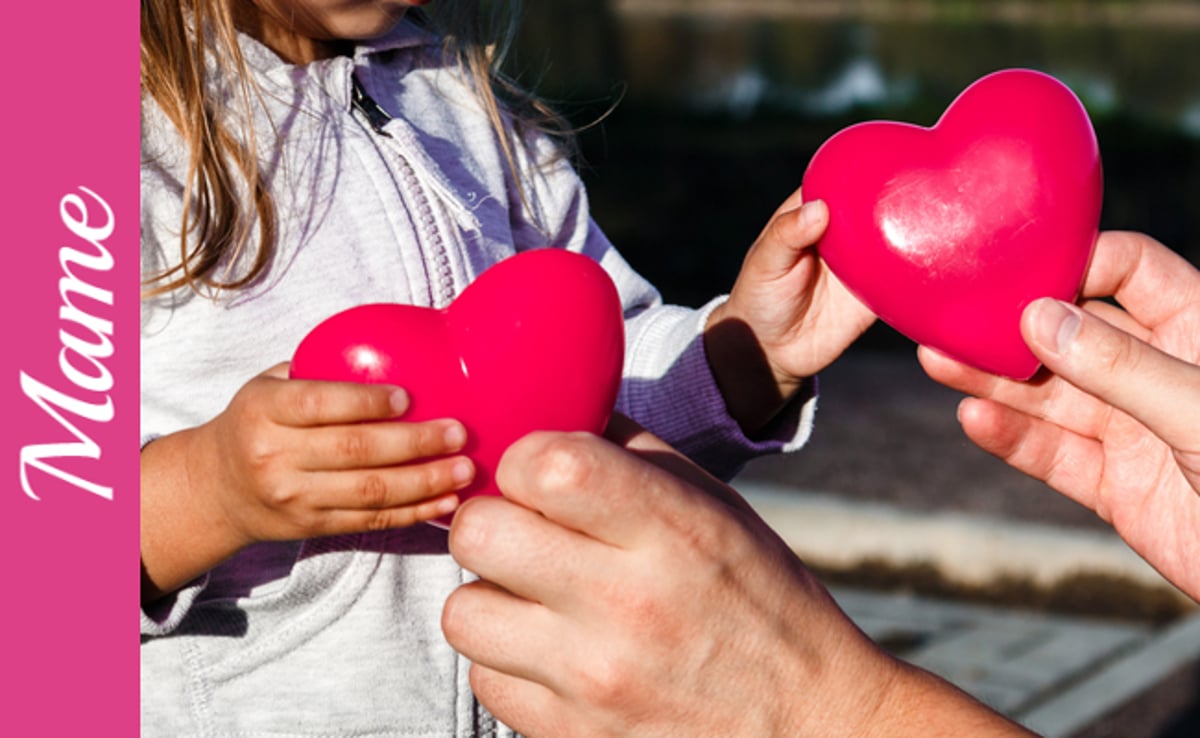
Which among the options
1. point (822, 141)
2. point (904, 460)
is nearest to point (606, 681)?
point (904, 460)

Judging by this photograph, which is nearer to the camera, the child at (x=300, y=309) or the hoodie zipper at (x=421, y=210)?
the child at (x=300, y=309)

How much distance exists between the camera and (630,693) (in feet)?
4.67

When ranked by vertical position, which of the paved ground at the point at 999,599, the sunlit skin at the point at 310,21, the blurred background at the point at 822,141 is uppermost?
the sunlit skin at the point at 310,21

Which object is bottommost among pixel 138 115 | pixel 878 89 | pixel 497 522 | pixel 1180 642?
pixel 878 89

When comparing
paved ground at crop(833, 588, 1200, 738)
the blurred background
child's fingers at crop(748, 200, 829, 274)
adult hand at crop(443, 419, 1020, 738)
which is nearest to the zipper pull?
the blurred background

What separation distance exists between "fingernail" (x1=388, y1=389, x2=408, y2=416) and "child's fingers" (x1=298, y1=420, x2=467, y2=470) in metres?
0.01

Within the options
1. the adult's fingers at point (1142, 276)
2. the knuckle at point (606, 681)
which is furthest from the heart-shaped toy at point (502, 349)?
the adult's fingers at point (1142, 276)

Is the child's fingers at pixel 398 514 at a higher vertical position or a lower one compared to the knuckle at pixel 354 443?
lower

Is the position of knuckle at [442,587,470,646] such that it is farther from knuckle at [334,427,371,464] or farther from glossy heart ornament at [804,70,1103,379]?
glossy heart ornament at [804,70,1103,379]

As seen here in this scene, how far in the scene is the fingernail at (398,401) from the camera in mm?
1480

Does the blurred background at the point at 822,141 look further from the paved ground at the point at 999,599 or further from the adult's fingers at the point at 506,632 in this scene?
the adult's fingers at the point at 506,632

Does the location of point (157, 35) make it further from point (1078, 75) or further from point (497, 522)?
point (1078, 75)

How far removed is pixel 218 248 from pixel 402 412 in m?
0.56

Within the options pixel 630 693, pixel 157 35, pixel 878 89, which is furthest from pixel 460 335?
pixel 878 89
